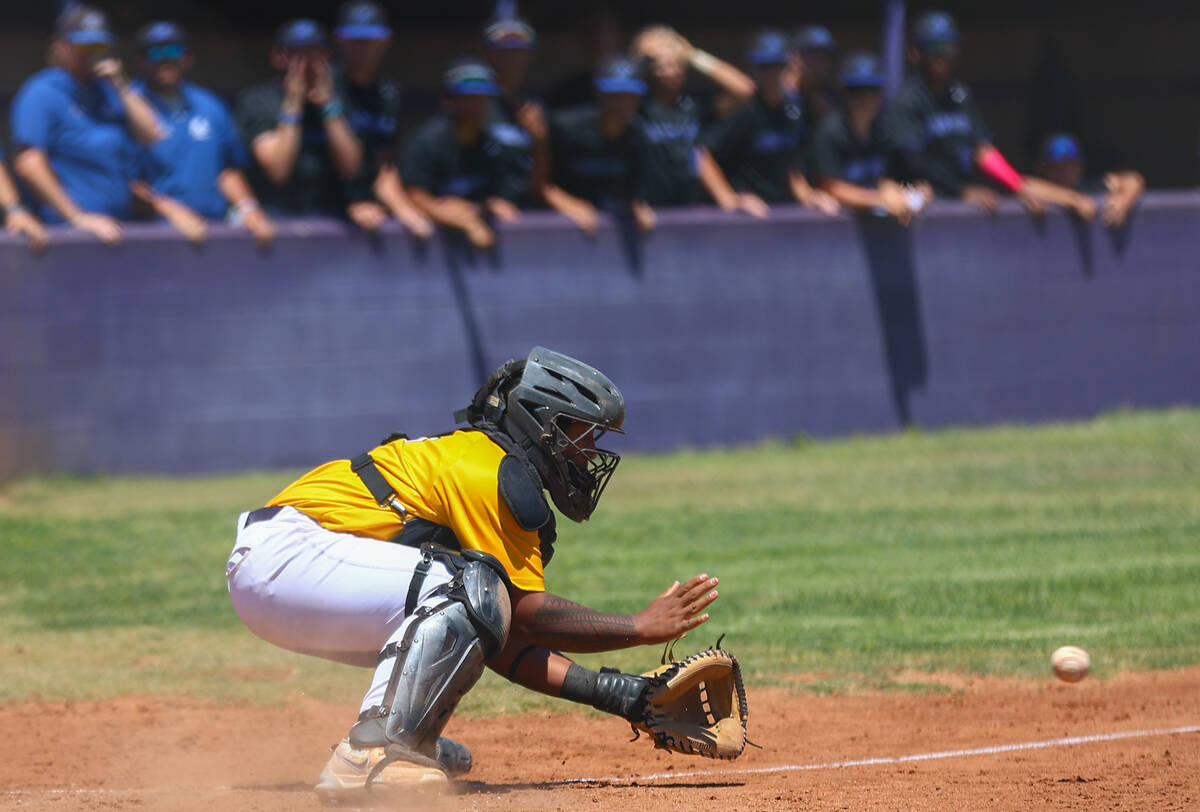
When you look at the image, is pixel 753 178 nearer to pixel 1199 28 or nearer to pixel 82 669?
pixel 82 669

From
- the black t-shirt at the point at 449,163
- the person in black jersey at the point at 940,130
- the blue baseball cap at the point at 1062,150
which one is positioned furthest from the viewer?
the blue baseball cap at the point at 1062,150

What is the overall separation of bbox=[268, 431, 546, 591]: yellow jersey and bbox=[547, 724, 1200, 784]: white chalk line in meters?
0.86

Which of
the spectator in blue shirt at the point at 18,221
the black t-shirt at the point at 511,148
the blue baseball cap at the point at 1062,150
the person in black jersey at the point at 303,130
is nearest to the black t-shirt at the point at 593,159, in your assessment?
the black t-shirt at the point at 511,148

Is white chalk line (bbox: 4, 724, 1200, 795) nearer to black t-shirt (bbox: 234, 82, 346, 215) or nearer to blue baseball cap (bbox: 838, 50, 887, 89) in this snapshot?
black t-shirt (bbox: 234, 82, 346, 215)

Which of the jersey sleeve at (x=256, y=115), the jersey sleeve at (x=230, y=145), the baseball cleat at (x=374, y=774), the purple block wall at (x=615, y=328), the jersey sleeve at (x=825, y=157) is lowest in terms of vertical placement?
the purple block wall at (x=615, y=328)

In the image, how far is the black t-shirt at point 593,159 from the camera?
11.5 meters

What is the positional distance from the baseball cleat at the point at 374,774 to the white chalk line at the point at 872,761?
73 centimetres

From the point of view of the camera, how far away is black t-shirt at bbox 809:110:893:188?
12117 mm

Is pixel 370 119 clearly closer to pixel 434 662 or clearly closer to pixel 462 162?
pixel 462 162

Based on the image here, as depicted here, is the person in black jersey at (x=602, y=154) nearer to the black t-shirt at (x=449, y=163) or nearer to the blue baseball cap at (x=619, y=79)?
the blue baseball cap at (x=619, y=79)

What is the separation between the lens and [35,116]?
10320mm

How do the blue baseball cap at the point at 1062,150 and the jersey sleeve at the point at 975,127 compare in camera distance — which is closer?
the jersey sleeve at the point at 975,127

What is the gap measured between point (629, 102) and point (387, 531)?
6.79m

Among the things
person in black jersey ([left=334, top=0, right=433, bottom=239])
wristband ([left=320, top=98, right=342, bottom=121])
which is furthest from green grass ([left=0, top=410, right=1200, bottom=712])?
wristband ([left=320, top=98, right=342, bottom=121])
